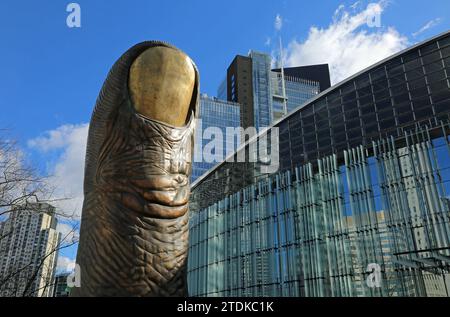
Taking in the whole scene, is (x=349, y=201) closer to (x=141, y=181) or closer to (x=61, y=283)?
(x=61, y=283)

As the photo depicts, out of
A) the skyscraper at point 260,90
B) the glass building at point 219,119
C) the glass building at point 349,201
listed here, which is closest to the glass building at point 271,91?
the skyscraper at point 260,90

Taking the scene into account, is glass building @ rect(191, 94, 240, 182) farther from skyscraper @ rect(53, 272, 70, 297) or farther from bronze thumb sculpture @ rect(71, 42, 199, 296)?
bronze thumb sculpture @ rect(71, 42, 199, 296)

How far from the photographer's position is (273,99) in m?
98.4

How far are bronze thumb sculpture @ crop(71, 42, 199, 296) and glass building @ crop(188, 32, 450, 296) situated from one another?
19.2 metres

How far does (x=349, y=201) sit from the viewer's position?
2388 centimetres

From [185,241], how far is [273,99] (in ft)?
320

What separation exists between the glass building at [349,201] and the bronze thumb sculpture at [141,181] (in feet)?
62.8

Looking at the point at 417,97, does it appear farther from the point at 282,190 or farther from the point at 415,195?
the point at 282,190

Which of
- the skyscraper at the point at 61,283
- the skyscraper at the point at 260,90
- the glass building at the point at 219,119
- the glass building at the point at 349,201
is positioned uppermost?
the skyscraper at the point at 260,90

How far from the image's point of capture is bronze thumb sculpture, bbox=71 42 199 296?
259cm

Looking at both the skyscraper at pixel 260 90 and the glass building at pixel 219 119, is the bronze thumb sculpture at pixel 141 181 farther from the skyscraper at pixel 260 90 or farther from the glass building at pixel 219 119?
the skyscraper at pixel 260 90

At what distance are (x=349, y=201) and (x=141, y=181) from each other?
22709mm

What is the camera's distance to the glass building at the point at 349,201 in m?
20.9
